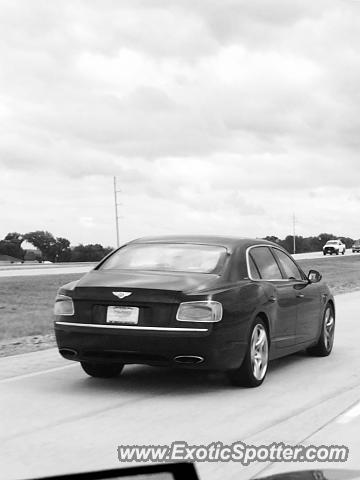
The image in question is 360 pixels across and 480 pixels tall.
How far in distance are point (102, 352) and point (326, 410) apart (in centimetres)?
221

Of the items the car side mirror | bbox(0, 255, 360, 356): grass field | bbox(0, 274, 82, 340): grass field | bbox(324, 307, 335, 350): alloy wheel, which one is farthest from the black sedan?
bbox(0, 274, 82, 340): grass field

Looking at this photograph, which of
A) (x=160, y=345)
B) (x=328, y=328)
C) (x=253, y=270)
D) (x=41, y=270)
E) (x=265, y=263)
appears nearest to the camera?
(x=160, y=345)

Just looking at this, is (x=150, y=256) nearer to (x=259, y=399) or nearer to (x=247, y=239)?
(x=247, y=239)

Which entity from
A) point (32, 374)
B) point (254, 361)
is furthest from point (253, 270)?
point (32, 374)

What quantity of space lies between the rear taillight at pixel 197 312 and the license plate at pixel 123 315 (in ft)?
1.37

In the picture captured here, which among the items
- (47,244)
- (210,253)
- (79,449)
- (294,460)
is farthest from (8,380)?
(47,244)

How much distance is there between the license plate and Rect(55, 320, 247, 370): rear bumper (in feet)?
0.21

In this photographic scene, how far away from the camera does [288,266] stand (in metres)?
10.5

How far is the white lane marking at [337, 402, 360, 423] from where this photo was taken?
6766 millimetres

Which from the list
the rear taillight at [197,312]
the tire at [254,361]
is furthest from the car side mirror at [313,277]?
the rear taillight at [197,312]

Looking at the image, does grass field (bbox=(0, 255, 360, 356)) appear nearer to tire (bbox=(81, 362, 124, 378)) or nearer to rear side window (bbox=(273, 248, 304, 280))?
tire (bbox=(81, 362, 124, 378))

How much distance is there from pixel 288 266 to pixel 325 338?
1.19 meters

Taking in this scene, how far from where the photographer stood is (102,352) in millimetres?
7984

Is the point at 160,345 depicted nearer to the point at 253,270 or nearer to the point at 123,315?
the point at 123,315
